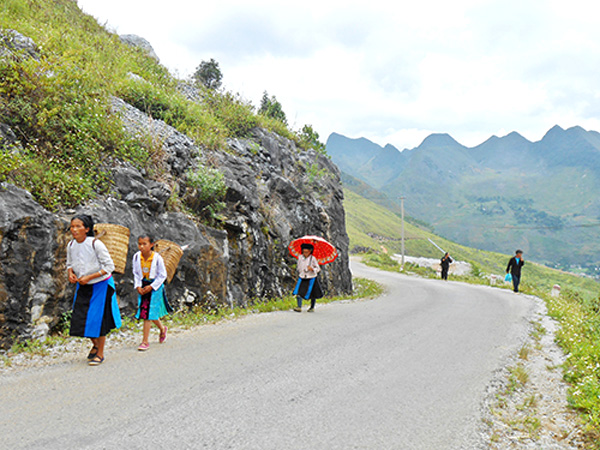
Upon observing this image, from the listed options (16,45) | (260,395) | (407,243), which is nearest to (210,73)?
(16,45)

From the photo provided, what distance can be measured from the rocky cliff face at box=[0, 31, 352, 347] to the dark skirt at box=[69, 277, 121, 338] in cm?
133

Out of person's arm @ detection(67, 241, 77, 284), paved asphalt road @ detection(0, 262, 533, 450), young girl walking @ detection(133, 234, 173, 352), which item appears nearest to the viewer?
paved asphalt road @ detection(0, 262, 533, 450)

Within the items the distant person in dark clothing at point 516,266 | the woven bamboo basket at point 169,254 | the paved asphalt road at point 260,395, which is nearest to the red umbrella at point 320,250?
the paved asphalt road at point 260,395

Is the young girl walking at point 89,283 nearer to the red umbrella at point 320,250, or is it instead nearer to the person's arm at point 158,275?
the person's arm at point 158,275

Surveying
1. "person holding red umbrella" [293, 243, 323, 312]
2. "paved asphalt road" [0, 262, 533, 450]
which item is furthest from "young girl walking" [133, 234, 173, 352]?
"person holding red umbrella" [293, 243, 323, 312]

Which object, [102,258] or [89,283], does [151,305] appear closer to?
[89,283]

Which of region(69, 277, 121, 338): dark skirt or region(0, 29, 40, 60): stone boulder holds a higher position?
region(0, 29, 40, 60): stone boulder

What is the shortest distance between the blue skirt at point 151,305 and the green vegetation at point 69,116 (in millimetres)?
2456

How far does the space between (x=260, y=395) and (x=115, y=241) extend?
3.86 metres

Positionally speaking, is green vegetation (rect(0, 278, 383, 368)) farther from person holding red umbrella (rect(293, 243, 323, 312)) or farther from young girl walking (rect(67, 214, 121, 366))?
young girl walking (rect(67, 214, 121, 366))

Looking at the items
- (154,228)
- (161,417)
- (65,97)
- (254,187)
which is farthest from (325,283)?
(161,417)

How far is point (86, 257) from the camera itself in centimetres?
519

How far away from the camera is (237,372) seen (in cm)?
523

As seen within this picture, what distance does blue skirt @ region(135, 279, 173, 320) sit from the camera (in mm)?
6137
